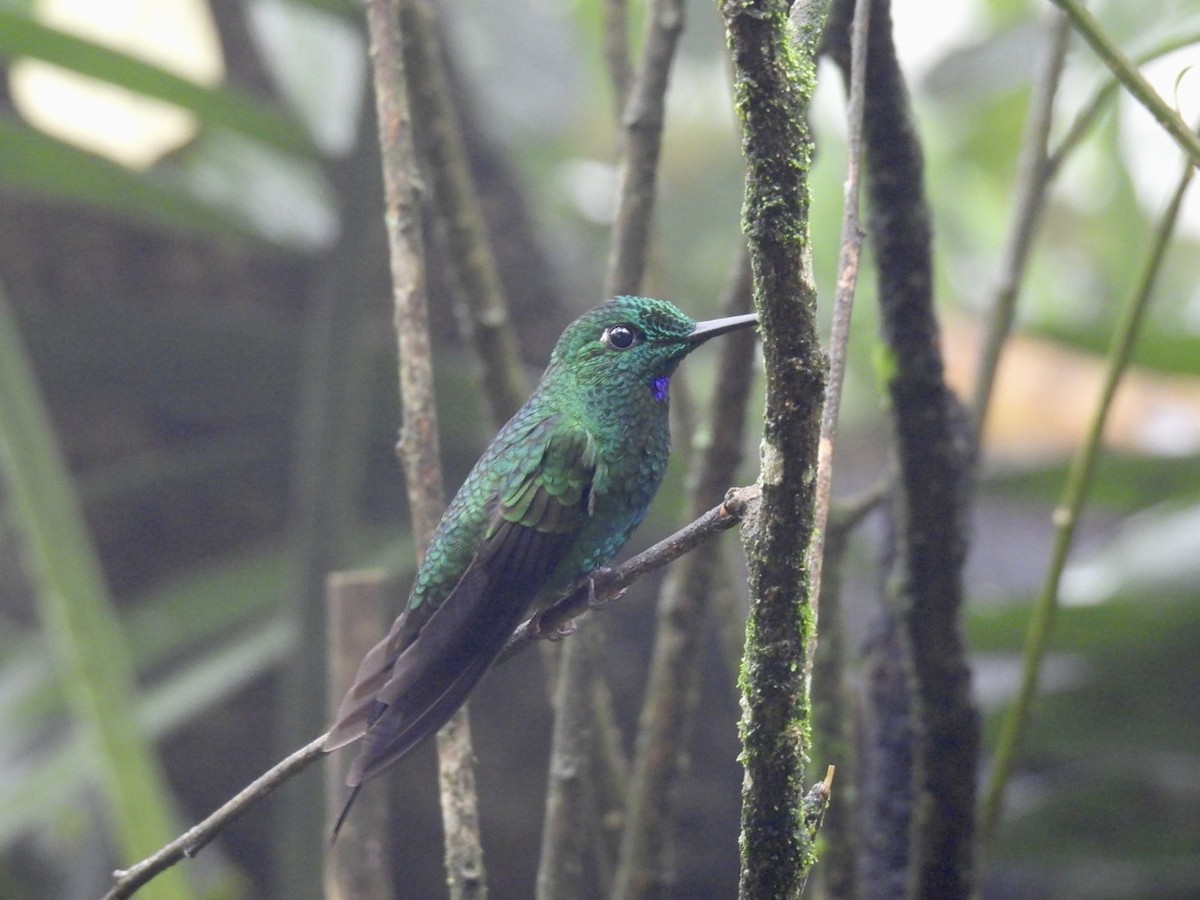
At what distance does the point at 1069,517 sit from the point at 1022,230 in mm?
471

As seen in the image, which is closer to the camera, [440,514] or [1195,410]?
[440,514]

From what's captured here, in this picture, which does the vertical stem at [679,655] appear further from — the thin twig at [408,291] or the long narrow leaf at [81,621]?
the long narrow leaf at [81,621]

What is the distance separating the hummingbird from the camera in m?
1.15

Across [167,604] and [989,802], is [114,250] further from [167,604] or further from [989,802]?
[989,802]

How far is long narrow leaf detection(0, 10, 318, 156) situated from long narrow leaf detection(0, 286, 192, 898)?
74 cm

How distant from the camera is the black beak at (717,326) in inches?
47.7

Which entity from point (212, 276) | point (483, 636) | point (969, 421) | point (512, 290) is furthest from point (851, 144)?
point (212, 276)

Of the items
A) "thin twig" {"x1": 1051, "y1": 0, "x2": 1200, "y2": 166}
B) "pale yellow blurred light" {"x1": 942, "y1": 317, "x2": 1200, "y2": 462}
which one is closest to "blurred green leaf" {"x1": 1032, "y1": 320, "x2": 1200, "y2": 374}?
"thin twig" {"x1": 1051, "y1": 0, "x2": 1200, "y2": 166}

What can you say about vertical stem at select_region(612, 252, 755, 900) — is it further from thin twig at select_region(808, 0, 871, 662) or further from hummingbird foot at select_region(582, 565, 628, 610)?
thin twig at select_region(808, 0, 871, 662)

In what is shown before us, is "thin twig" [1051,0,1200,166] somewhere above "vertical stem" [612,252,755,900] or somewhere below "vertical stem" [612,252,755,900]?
above

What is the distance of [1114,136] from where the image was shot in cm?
319

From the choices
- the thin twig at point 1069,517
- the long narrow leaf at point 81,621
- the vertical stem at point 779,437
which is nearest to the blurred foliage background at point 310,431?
the long narrow leaf at point 81,621

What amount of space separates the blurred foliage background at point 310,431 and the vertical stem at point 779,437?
1.06 m

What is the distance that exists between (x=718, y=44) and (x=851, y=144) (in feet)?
8.08
